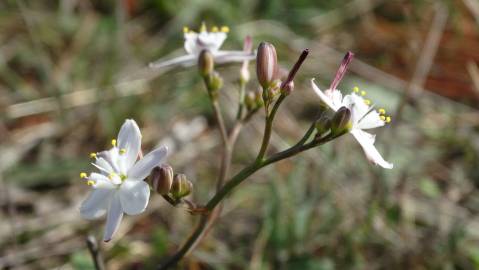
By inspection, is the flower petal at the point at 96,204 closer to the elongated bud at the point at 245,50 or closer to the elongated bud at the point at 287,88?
the elongated bud at the point at 287,88

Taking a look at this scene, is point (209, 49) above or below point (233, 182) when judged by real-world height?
above

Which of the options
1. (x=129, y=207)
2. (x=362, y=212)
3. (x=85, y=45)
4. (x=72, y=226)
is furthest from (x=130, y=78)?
(x=129, y=207)

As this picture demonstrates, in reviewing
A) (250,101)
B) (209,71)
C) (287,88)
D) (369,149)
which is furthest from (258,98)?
(369,149)

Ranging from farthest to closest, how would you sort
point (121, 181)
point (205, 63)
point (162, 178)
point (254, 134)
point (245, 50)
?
point (254, 134) → point (245, 50) → point (205, 63) → point (121, 181) → point (162, 178)

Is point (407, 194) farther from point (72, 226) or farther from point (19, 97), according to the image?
point (19, 97)

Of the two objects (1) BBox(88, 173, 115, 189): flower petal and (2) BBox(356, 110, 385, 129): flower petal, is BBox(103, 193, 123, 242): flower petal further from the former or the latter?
(2) BBox(356, 110, 385, 129): flower petal

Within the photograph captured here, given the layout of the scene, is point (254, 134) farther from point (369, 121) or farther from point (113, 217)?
point (113, 217)
